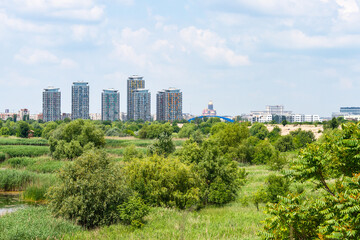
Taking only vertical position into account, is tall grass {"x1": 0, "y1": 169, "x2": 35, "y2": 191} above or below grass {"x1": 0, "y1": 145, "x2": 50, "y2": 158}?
below

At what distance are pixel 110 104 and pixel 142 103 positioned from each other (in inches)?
715

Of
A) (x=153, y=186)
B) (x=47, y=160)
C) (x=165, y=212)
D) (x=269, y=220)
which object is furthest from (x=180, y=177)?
(x=47, y=160)

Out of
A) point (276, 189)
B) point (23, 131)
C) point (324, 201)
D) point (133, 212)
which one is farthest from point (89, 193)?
point (23, 131)

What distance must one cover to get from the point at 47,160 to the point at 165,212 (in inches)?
1060

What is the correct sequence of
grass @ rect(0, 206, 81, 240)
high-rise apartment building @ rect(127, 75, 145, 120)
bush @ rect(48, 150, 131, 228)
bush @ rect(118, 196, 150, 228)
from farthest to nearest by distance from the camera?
high-rise apartment building @ rect(127, 75, 145, 120)
bush @ rect(48, 150, 131, 228)
bush @ rect(118, 196, 150, 228)
grass @ rect(0, 206, 81, 240)

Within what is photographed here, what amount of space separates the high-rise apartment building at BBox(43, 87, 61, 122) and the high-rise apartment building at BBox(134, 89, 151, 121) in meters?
39.1

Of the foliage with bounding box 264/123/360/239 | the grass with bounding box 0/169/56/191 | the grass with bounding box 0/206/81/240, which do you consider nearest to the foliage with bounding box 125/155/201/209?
the grass with bounding box 0/206/81/240

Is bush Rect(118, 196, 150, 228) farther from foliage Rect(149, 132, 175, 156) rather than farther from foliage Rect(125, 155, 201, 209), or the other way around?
foliage Rect(149, 132, 175, 156)

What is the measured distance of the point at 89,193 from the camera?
53.4 ft

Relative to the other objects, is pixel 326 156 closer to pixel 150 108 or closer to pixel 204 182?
pixel 204 182

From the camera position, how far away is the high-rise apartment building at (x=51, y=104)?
16888 cm

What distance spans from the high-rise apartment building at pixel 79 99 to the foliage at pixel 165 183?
165275 mm

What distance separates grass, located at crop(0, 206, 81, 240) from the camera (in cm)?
1309

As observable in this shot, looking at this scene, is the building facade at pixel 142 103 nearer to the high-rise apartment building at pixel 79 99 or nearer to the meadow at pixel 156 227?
the high-rise apartment building at pixel 79 99
